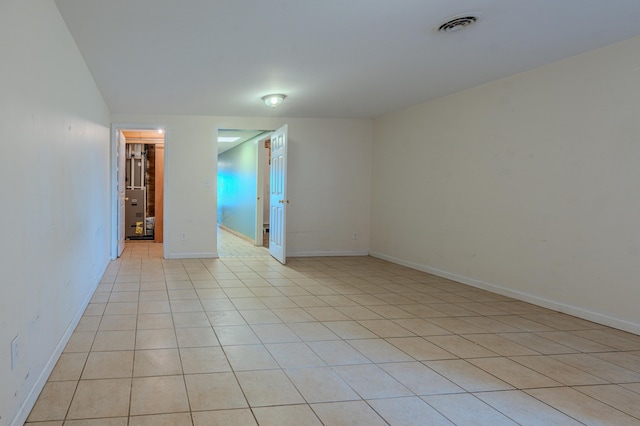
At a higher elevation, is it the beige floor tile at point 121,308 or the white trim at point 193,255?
the white trim at point 193,255

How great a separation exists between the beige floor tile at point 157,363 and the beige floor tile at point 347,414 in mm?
857

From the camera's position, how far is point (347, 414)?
6.06ft

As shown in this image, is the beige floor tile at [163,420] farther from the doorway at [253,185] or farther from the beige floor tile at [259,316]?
the doorway at [253,185]

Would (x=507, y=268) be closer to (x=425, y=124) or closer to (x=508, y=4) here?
(x=425, y=124)

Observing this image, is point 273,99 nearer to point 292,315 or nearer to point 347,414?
point 292,315

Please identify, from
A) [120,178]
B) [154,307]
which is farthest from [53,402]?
[120,178]

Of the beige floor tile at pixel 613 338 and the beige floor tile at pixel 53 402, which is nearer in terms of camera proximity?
the beige floor tile at pixel 53 402

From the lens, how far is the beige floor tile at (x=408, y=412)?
5.90 ft

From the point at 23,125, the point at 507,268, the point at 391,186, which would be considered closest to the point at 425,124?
the point at 391,186

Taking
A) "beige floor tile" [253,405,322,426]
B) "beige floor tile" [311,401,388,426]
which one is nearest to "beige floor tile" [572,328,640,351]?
"beige floor tile" [311,401,388,426]

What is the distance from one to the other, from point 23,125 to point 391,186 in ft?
16.2

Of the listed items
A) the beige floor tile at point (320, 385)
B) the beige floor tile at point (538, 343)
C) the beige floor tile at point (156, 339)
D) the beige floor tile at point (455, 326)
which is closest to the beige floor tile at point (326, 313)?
the beige floor tile at point (455, 326)

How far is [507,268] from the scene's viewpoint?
13.4 ft

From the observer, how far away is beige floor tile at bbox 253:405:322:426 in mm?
1767
